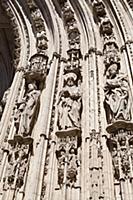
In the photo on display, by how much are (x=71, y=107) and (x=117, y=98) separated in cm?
52

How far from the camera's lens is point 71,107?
3.47 metres

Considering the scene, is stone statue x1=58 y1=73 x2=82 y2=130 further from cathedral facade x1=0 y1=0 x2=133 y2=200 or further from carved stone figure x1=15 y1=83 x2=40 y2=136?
carved stone figure x1=15 y1=83 x2=40 y2=136

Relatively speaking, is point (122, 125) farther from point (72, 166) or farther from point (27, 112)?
point (27, 112)

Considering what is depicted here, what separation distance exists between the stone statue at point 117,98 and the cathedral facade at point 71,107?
0.04ft

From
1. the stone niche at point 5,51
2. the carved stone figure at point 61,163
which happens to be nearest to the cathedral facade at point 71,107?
the carved stone figure at point 61,163

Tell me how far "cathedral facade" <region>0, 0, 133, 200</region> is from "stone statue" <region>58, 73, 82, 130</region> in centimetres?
1

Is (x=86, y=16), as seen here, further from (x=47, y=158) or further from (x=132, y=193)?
(x=132, y=193)

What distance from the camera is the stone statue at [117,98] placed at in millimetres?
3146

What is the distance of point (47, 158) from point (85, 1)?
10.3ft

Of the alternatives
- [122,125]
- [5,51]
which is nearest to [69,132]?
[122,125]

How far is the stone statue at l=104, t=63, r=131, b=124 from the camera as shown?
315 cm

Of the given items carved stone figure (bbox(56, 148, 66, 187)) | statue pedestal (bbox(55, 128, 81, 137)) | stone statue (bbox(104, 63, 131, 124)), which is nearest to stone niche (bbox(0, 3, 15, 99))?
stone statue (bbox(104, 63, 131, 124))

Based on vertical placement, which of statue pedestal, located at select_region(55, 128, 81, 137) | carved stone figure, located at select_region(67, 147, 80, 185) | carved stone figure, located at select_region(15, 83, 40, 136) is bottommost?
carved stone figure, located at select_region(67, 147, 80, 185)

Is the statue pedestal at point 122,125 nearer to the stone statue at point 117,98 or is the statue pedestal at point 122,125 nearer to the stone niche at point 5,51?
the stone statue at point 117,98
